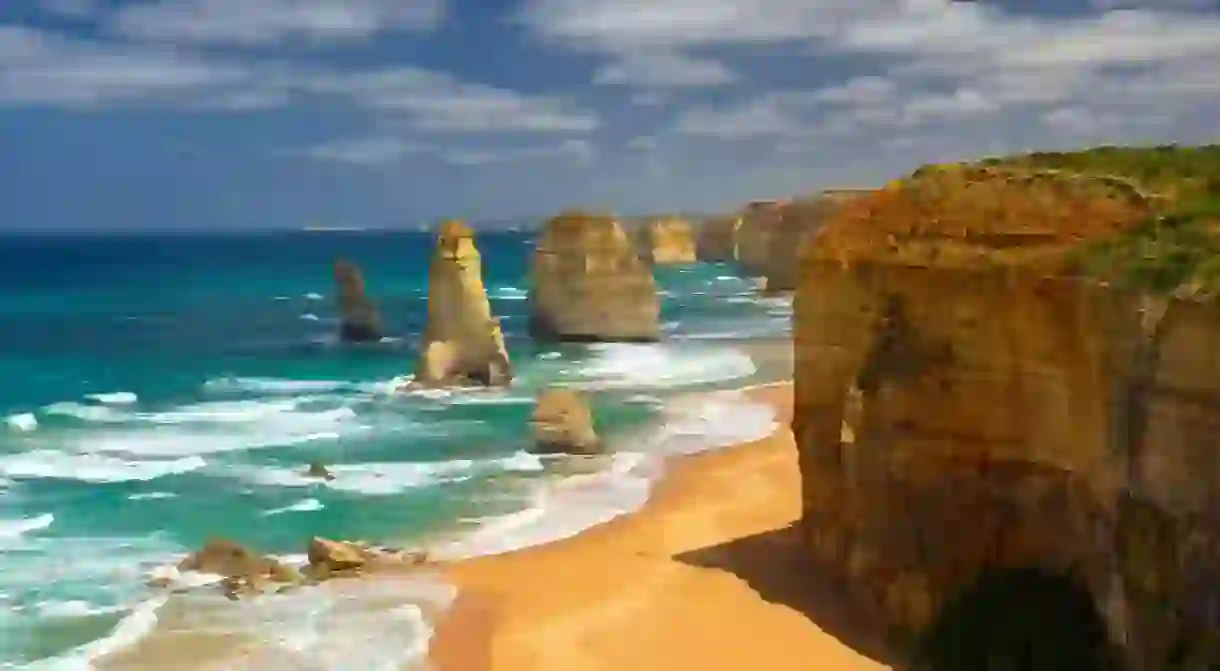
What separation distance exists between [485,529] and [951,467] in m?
12.9

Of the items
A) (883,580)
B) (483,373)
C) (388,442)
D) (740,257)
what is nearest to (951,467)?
(883,580)

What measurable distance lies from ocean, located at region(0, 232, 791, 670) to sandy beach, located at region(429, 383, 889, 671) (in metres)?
1.18

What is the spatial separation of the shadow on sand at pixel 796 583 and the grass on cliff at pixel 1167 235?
6208 millimetres

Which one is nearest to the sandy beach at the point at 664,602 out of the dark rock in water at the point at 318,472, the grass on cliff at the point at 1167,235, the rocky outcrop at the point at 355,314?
the grass on cliff at the point at 1167,235

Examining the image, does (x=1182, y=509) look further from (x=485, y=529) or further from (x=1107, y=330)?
(x=485, y=529)

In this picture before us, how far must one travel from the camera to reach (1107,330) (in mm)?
15078

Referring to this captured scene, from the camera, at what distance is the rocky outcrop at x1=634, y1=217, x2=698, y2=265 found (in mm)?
148500

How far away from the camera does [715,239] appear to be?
15562 centimetres

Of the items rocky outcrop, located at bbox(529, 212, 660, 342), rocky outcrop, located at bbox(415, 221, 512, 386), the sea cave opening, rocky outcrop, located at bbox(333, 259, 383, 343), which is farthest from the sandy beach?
rocky outcrop, located at bbox(333, 259, 383, 343)

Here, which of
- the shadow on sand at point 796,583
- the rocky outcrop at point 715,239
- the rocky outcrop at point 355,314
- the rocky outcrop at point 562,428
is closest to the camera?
the shadow on sand at point 796,583

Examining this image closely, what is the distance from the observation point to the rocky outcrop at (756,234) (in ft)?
390

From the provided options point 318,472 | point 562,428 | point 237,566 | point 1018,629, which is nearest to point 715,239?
point 562,428

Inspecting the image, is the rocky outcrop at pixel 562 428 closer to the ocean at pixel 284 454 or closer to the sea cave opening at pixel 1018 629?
the ocean at pixel 284 454

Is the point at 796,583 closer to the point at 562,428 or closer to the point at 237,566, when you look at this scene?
the point at 237,566
